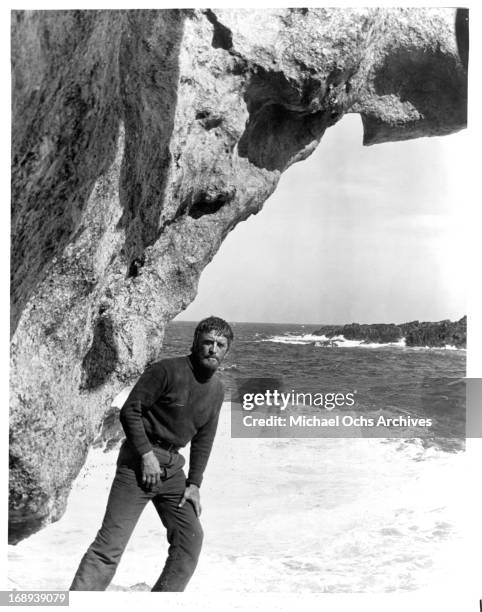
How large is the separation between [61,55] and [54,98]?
199 millimetres

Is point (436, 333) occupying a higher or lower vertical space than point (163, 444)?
higher

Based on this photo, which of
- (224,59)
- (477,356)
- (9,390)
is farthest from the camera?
(224,59)

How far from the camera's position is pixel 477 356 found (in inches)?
161

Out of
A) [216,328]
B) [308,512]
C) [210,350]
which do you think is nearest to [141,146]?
[216,328]

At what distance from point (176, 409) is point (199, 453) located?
0.26 m

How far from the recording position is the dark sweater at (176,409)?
3789mm

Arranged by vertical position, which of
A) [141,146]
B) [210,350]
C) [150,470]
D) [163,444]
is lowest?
[150,470]

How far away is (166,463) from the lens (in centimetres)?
377

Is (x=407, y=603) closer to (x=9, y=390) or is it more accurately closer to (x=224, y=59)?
(x=9, y=390)

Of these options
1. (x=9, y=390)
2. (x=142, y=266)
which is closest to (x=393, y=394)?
(x=142, y=266)

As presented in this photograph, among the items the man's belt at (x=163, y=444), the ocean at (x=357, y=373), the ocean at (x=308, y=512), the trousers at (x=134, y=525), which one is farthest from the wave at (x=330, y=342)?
the trousers at (x=134, y=525)

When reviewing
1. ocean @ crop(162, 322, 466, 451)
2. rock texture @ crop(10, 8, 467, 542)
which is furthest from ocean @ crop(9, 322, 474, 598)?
rock texture @ crop(10, 8, 467, 542)

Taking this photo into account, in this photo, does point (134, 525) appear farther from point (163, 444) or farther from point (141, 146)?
point (141, 146)

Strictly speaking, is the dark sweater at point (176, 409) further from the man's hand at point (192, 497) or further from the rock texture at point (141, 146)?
the rock texture at point (141, 146)
